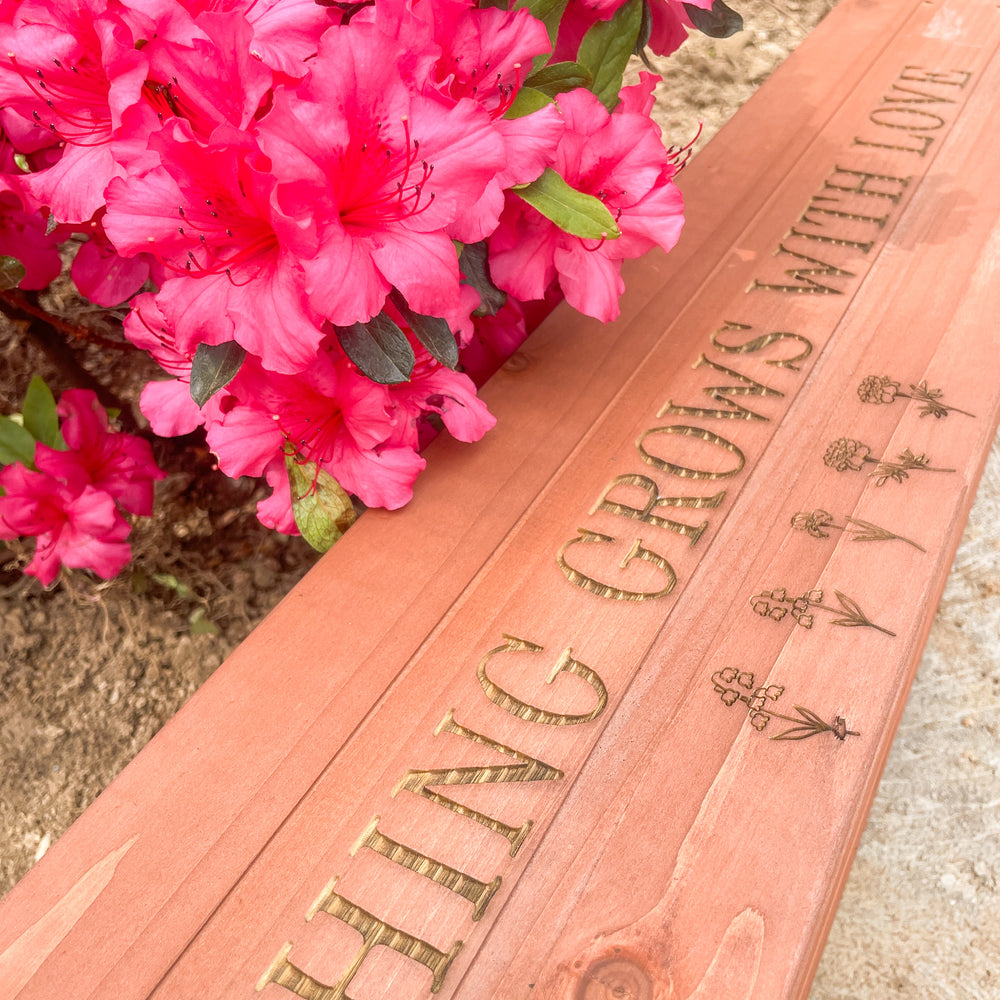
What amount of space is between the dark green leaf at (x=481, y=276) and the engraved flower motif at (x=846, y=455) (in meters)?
0.40

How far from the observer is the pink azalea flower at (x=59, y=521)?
1.18m

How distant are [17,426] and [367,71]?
750 mm

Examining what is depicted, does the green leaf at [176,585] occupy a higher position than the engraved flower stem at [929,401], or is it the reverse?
the engraved flower stem at [929,401]

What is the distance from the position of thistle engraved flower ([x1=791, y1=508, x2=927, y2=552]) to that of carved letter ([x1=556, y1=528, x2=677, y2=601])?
5.8 inches

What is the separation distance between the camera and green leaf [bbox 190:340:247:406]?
0.83 meters

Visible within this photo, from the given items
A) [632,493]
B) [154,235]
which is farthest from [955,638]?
[154,235]

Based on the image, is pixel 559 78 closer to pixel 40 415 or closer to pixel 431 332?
pixel 431 332

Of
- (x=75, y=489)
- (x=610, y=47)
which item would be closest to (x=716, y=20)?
(x=610, y=47)

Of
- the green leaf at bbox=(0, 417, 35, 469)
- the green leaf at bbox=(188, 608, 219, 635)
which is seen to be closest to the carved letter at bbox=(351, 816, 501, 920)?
the green leaf at bbox=(0, 417, 35, 469)

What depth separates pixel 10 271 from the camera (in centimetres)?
111

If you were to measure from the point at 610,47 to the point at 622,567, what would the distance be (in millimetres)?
562

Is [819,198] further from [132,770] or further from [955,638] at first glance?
[132,770]

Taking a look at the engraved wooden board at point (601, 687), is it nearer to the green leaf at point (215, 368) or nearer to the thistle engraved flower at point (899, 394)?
the thistle engraved flower at point (899, 394)

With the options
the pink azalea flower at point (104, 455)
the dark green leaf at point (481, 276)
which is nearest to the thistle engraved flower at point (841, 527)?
the dark green leaf at point (481, 276)
